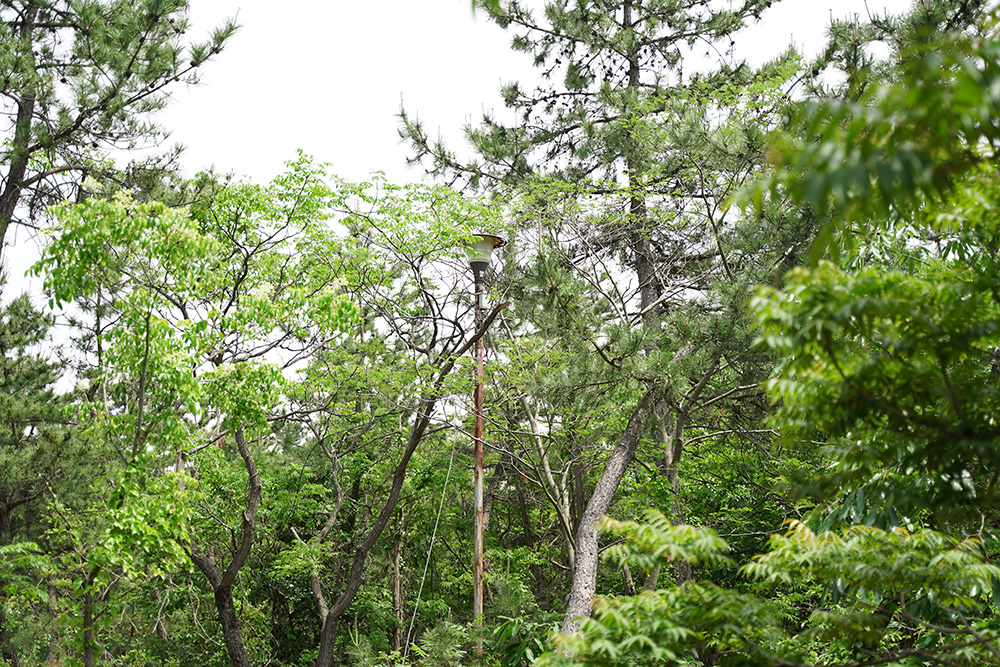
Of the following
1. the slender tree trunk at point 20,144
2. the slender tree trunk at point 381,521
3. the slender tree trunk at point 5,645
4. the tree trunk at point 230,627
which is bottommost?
the slender tree trunk at point 5,645

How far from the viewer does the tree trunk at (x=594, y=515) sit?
22.0 ft

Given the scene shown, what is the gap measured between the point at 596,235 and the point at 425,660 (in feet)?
15.5

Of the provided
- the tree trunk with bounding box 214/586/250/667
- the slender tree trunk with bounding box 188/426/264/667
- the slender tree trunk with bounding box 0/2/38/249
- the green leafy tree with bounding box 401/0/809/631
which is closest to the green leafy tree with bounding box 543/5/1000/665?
the green leafy tree with bounding box 401/0/809/631

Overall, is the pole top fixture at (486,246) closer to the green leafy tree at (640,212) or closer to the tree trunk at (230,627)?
the green leafy tree at (640,212)

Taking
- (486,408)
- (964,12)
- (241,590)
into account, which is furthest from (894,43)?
(241,590)

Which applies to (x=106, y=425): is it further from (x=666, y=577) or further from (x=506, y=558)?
(x=666, y=577)

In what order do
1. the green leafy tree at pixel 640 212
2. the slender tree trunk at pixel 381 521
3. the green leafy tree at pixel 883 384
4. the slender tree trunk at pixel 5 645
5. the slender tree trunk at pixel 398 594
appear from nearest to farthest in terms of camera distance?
the green leafy tree at pixel 883 384, the green leafy tree at pixel 640 212, the slender tree trunk at pixel 381 521, the slender tree trunk at pixel 5 645, the slender tree trunk at pixel 398 594

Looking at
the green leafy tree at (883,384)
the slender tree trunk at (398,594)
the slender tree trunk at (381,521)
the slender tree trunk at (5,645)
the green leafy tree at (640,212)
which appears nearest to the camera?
the green leafy tree at (883,384)

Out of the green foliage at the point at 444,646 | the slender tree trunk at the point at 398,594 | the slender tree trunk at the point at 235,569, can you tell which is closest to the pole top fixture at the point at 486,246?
the slender tree trunk at the point at 235,569

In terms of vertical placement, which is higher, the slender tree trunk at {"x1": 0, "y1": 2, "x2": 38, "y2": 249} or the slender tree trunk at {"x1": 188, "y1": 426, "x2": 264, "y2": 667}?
the slender tree trunk at {"x1": 0, "y1": 2, "x2": 38, "y2": 249}

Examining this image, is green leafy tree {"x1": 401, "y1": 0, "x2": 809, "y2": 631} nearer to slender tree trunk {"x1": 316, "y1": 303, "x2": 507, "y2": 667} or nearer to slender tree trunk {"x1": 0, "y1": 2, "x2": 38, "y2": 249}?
slender tree trunk {"x1": 316, "y1": 303, "x2": 507, "y2": 667}

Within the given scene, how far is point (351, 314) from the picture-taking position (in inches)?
235

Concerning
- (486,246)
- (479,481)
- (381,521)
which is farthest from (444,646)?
(486,246)

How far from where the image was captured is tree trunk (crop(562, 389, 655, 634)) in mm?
6691
